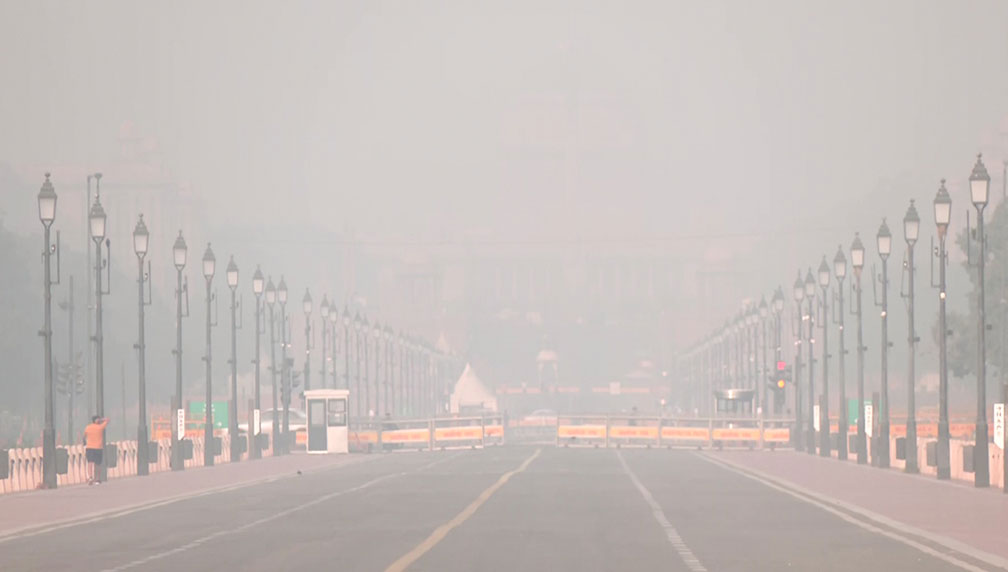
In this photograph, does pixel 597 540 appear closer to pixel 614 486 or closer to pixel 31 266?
pixel 614 486

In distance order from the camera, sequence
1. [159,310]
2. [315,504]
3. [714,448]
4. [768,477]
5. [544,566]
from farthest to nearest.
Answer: [159,310]
[714,448]
[768,477]
[315,504]
[544,566]

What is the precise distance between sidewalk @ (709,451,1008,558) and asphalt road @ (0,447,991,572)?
3.88 feet

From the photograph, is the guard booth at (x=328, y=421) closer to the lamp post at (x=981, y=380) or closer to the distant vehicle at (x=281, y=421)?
the distant vehicle at (x=281, y=421)

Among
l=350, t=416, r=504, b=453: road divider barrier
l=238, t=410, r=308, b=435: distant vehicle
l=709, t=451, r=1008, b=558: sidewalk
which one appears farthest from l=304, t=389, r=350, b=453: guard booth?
l=709, t=451, r=1008, b=558: sidewalk

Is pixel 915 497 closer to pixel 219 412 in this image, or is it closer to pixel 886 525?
pixel 886 525

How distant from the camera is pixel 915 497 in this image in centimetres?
4819

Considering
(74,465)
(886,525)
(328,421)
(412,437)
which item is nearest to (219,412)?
(412,437)

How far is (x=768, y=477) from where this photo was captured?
209 feet

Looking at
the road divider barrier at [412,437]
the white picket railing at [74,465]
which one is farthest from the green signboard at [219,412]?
the white picket railing at [74,465]

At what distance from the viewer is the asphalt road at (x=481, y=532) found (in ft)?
95.9

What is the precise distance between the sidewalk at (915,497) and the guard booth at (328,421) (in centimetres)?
2597

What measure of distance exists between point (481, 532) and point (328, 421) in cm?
6453

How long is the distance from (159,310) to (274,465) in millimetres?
119512

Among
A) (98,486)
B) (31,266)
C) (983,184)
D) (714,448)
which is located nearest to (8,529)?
(98,486)
